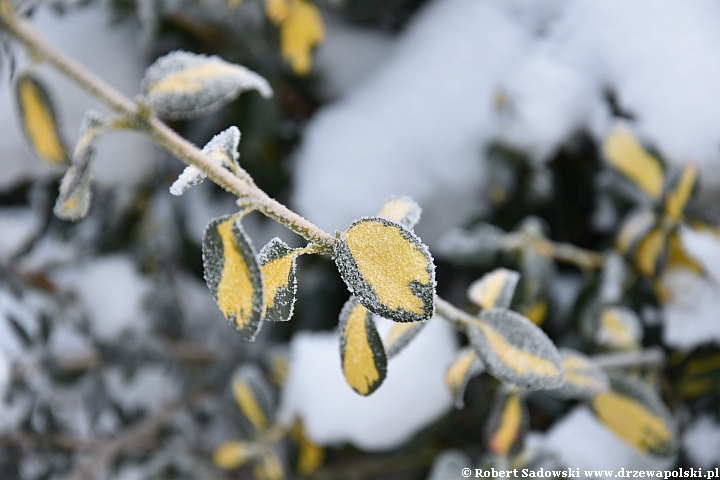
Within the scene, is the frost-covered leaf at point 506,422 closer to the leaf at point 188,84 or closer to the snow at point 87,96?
the leaf at point 188,84

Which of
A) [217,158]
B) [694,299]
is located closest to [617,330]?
[694,299]

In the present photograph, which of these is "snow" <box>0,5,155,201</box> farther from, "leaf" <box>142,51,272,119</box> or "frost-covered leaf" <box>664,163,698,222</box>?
"frost-covered leaf" <box>664,163,698,222</box>

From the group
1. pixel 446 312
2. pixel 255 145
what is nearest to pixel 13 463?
pixel 255 145

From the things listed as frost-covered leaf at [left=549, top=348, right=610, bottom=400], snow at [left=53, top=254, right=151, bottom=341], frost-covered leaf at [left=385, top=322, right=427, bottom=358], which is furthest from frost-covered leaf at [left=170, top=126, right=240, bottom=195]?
snow at [left=53, top=254, right=151, bottom=341]

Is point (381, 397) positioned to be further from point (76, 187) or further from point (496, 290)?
point (76, 187)

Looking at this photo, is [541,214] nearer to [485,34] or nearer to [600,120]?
[600,120]

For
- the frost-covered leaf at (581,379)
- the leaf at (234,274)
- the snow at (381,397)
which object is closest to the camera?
the leaf at (234,274)

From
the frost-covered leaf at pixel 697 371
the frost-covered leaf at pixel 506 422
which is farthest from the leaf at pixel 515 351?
the frost-covered leaf at pixel 697 371
